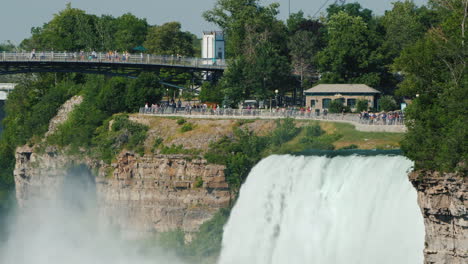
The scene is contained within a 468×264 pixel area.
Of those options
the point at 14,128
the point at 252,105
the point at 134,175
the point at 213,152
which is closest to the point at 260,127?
the point at 213,152

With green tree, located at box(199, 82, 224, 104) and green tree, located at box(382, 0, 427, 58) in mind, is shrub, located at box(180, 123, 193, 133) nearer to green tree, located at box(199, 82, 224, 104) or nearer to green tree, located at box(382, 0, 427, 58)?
green tree, located at box(199, 82, 224, 104)

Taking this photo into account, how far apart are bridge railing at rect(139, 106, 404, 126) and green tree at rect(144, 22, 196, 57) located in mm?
42755

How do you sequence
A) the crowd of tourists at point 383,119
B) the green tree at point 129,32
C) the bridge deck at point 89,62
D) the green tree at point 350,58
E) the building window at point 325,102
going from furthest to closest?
the green tree at point 129,32, the bridge deck at point 89,62, the green tree at point 350,58, the building window at point 325,102, the crowd of tourists at point 383,119

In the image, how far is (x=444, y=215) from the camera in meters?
46.0

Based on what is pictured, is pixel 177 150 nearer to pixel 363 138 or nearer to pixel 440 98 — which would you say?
pixel 363 138

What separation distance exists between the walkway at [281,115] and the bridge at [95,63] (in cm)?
1077

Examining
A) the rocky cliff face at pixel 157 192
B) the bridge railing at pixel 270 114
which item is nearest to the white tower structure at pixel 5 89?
the rocky cliff face at pixel 157 192

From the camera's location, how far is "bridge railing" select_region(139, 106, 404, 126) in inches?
2696

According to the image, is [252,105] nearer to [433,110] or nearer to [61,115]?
[61,115]

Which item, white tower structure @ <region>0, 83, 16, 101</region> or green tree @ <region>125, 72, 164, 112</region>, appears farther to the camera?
white tower structure @ <region>0, 83, 16, 101</region>

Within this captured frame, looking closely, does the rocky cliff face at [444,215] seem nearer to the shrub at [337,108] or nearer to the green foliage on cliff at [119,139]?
the shrub at [337,108]

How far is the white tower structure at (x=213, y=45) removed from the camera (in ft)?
336

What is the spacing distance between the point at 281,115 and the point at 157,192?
10460mm

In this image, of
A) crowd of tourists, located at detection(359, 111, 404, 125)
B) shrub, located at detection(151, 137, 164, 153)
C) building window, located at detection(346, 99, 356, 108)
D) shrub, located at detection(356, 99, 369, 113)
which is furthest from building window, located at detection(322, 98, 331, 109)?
shrub, located at detection(151, 137, 164, 153)
